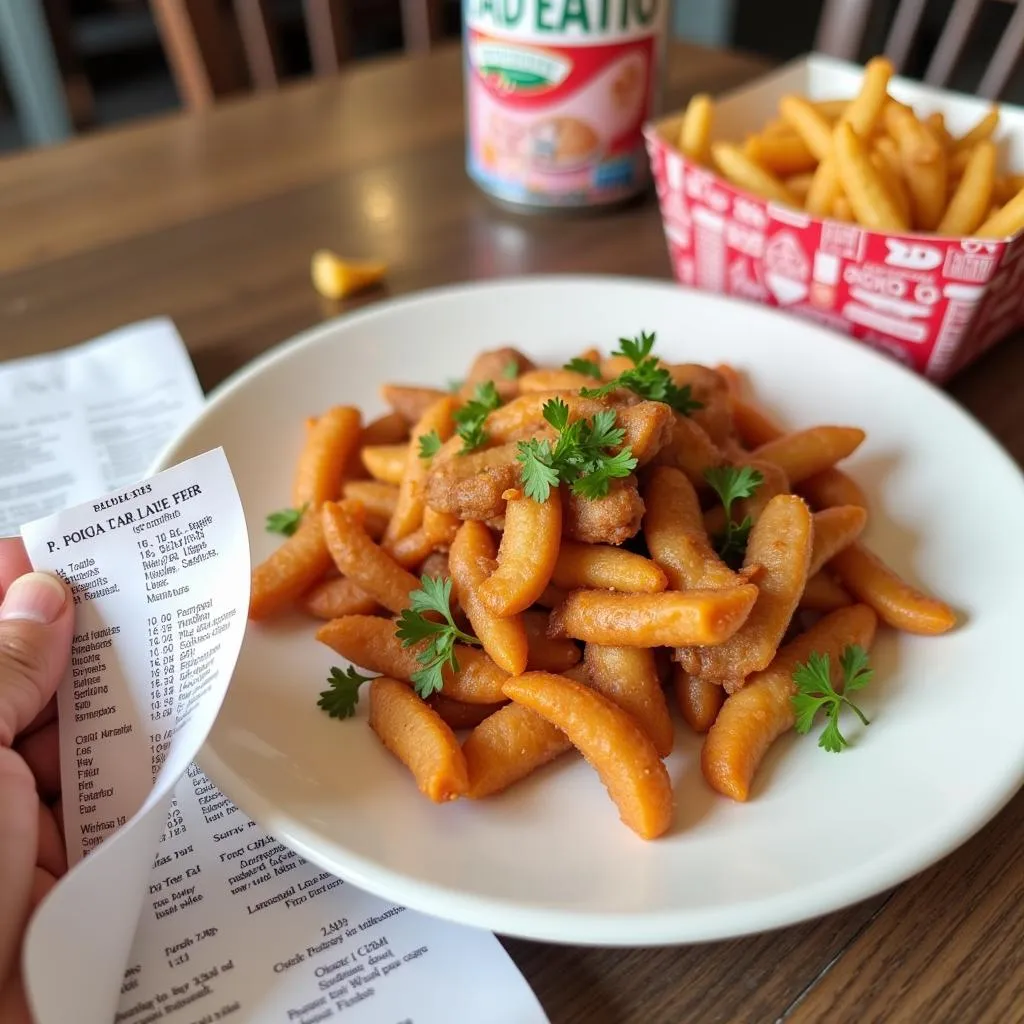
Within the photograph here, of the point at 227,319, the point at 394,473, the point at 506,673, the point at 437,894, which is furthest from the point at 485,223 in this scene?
the point at 437,894

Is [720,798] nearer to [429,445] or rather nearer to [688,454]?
[688,454]

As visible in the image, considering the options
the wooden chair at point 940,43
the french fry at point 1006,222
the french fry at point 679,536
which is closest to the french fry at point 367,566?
→ the french fry at point 679,536

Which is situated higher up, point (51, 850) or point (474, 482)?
point (474, 482)

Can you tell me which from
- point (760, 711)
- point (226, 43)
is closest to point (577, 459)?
point (760, 711)

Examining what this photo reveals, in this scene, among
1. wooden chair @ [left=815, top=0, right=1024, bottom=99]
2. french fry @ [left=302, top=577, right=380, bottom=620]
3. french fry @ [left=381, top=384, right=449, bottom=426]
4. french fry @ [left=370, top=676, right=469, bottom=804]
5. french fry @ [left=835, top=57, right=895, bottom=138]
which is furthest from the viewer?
wooden chair @ [left=815, top=0, right=1024, bottom=99]

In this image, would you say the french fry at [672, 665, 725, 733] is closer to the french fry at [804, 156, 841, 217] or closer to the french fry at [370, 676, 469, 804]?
the french fry at [370, 676, 469, 804]

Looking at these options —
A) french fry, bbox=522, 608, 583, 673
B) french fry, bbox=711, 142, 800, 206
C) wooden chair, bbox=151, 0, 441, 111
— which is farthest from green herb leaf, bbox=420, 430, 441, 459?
wooden chair, bbox=151, 0, 441, 111

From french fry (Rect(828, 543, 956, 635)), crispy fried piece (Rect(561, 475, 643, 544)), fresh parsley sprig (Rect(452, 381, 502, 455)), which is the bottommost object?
french fry (Rect(828, 543, 956, 635))
